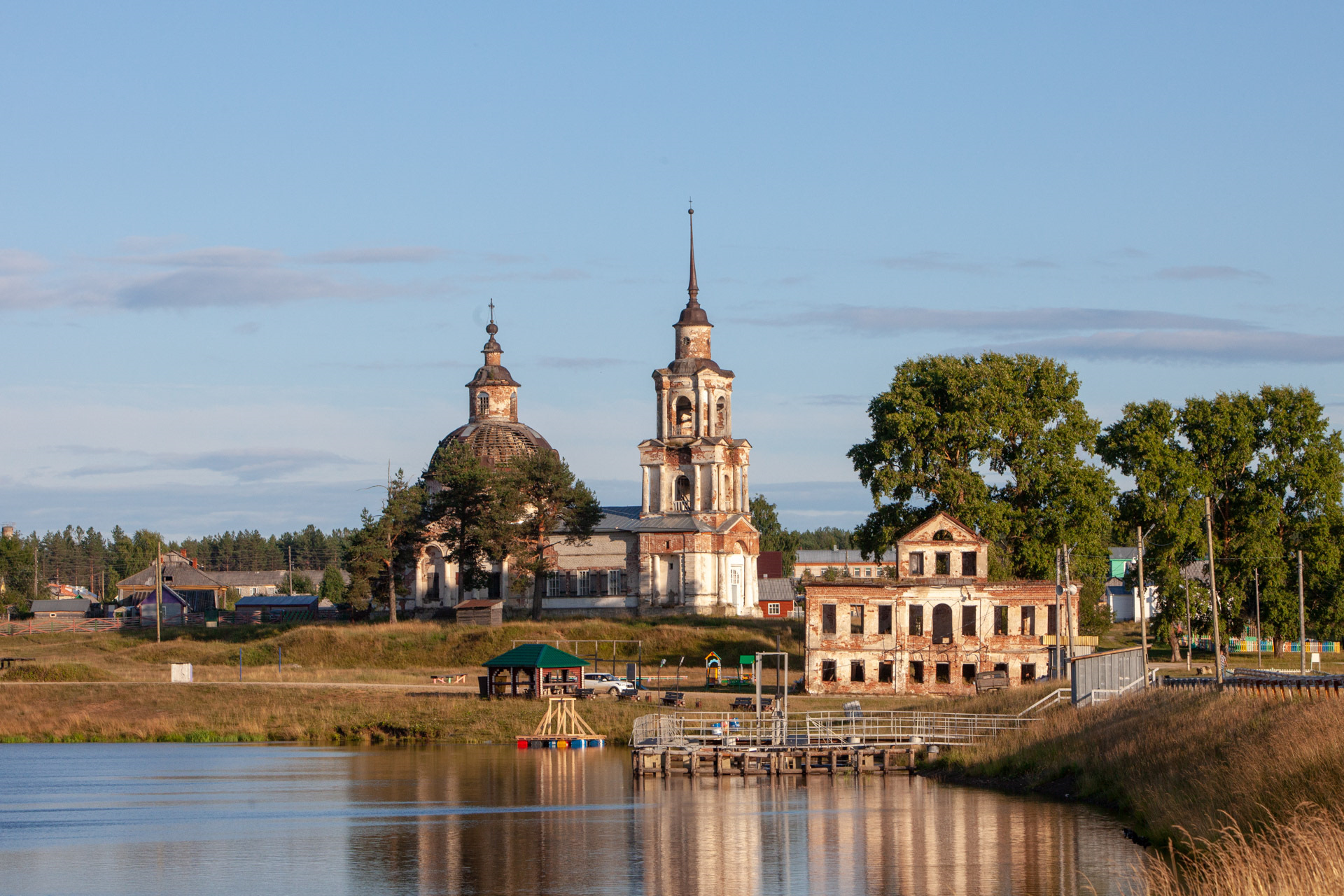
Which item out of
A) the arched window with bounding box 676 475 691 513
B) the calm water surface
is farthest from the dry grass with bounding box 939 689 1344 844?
the arched window with bounding box 676 475 691 513

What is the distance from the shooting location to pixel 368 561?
320 ft

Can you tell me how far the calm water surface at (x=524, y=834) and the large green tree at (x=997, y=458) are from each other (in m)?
24.4

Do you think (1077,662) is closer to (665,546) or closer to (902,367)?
(902,367)

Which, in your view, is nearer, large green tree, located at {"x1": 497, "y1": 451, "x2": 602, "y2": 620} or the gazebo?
the gazebo

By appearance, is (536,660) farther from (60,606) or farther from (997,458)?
(60,606)

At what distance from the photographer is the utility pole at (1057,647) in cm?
6469

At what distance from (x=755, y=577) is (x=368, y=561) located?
83.7ft

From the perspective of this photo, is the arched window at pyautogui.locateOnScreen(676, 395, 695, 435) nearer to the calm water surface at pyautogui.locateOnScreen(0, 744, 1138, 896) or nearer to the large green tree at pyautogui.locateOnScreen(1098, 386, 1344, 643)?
the large green tree at pyautogui.locateOnScreen(1098, 386, 1344, 643)

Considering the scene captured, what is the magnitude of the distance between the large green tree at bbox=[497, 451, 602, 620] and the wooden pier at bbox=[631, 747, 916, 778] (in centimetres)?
4497

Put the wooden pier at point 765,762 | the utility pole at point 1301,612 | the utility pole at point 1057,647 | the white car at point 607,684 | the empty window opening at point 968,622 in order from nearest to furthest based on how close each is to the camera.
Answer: the wooden pier at point 765,762, the utility pole at point 1057,647, the utility pole at point 1301,612, the white car at point 607,684, the empty window opening at point 968,622

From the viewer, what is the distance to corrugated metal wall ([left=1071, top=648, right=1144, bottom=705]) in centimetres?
5212

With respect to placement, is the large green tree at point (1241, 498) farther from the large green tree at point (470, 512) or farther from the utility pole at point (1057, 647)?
the large green tree at point (470, 512)

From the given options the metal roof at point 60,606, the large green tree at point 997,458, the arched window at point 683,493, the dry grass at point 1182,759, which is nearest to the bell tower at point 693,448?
the arched window at point 683,493

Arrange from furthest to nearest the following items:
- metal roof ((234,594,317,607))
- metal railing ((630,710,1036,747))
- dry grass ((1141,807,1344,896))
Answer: metal roof ((234,594,317,607))
metal railing ((630,710,1036,747))
dry grass ((1141,807,1344,896))
